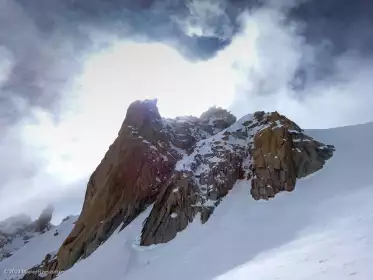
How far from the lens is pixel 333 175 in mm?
32750

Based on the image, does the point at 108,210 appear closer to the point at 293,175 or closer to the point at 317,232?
the point at 293,175

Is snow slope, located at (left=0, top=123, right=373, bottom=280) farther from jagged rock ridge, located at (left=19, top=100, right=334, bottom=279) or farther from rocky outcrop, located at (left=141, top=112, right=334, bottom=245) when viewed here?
jagged rock ridge, located at (left=19, top=100, right=334, bottom=279)

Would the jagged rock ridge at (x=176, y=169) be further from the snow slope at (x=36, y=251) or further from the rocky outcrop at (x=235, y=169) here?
the snow slope at (x=36, y=251)

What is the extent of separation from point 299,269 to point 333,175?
2107cm

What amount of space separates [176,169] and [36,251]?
177 feet

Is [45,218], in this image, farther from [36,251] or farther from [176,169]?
[176,169]

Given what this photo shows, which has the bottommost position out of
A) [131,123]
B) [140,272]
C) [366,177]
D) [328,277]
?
[328,277]

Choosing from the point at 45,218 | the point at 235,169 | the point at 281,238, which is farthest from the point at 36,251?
the point at 281,238

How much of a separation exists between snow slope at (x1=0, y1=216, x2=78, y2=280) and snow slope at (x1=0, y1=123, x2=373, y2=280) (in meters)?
39.1

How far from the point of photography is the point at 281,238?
2341 centimetres

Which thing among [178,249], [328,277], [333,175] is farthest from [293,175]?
[328,277]

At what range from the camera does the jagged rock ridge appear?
35312mm

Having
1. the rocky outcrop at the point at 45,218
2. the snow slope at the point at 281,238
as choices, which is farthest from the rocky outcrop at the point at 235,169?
the rocky outcrop at the point at 45,218

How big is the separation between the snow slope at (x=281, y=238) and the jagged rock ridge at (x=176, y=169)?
1.50m
